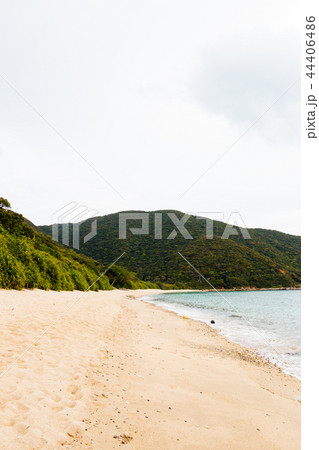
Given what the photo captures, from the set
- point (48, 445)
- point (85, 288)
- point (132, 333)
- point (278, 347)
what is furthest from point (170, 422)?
point (85, 288)

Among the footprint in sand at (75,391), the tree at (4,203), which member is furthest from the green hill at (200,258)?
the footprint in sand at (75,391)

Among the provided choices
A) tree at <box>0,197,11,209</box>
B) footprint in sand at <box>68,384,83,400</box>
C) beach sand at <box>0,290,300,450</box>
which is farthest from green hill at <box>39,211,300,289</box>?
footprint in sand at <box>68,384,83,400</box>

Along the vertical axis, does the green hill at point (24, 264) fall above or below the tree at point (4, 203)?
below

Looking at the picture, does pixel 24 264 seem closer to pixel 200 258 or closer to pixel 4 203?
pixel 4 203

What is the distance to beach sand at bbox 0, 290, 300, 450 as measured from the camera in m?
2.41

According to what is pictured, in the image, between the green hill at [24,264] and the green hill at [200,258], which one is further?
the green hill at [200,258]

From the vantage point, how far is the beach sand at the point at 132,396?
7.92 ft

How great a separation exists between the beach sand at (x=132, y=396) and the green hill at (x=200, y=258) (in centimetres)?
5465

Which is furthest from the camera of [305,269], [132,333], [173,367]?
[132,333]

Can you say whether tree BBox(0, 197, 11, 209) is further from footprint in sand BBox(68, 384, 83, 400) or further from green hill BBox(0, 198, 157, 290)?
footprint in sand BBox(68, 384, 83, 400)

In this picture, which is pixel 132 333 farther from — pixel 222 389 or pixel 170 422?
pixel 170 422

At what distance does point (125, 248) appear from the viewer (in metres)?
65.6

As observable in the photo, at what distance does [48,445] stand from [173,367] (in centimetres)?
305

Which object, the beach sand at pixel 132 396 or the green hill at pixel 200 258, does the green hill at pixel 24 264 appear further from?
the green hill at pixel 200 258
